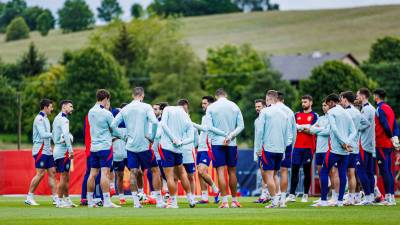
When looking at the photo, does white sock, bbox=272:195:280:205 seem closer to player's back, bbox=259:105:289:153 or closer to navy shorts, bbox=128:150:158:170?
player's back, bbox=259:105:289:153

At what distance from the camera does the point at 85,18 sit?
597 feet

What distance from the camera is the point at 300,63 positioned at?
135 metres

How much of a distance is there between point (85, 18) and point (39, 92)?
86.6 metres

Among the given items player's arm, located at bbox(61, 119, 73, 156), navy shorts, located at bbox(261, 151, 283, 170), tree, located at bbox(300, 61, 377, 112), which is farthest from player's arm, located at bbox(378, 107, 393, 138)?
tree, located at bbox(300, 61, 377, 112)

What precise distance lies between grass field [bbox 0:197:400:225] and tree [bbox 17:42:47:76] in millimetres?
96744

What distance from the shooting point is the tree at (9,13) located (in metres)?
188

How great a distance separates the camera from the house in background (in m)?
132

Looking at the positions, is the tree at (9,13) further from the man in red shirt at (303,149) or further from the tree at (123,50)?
the man in red shirt at (303,149)

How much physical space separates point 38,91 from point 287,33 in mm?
66069

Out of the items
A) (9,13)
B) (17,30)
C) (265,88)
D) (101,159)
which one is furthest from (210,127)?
(9,13)

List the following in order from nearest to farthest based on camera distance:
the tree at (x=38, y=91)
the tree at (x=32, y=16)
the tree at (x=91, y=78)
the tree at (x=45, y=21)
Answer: the tree at (x=38, y=91) < the tree at (x=91, y=78) < the tree at (x=45, y=21) < the tree at (x=32, y=16)

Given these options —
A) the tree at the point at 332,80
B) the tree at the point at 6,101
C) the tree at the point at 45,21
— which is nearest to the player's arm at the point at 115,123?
the tree at the point at 6,101

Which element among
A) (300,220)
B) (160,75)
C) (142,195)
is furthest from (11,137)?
(300,220)

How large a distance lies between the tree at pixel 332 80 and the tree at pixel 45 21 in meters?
95.9
